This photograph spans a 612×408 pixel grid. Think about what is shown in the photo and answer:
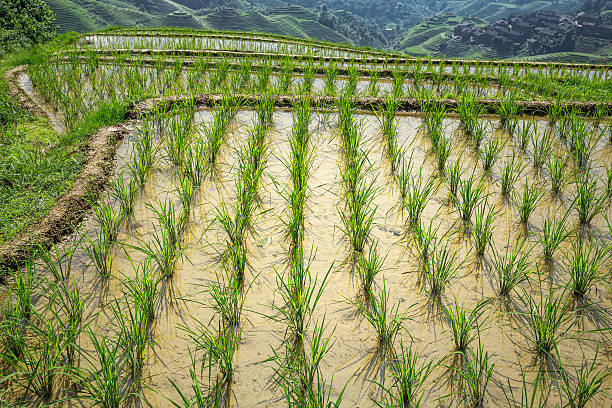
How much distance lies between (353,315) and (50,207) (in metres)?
2.07

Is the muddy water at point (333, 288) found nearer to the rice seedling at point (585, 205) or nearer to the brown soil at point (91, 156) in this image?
the rice seedling at point (585, 205)

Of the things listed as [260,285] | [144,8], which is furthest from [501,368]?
[144,8]

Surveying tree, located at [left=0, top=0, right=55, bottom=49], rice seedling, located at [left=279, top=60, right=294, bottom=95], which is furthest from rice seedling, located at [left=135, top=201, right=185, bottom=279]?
tree, located at [left=0, top=0, right=55, bottom=49]

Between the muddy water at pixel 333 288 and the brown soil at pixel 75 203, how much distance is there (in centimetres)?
14

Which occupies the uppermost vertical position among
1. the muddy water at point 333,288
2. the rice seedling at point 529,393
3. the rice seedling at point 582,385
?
the rice seedling at point 582,385

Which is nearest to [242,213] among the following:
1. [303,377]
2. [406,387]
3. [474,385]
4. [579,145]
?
[303,377]

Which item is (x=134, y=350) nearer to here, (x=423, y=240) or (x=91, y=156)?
(x=423, y=240)

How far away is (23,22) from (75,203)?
29.5 ft

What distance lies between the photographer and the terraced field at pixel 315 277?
4.87ft

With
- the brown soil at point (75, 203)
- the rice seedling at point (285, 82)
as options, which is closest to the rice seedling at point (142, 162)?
the brown soil at point (75, 203)

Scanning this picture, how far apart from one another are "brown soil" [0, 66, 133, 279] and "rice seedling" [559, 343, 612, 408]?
230 cm

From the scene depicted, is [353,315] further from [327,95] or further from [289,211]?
[327,95]

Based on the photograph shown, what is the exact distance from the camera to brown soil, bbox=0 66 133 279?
7.02 ft

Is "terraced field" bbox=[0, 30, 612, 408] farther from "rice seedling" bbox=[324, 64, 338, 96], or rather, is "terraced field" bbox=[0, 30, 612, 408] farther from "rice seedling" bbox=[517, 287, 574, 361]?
"rice seedling" bbox=[324, 64, 338, 96]
